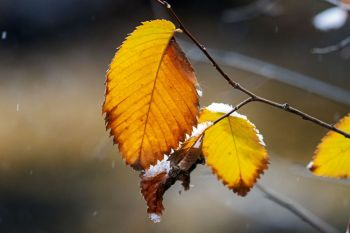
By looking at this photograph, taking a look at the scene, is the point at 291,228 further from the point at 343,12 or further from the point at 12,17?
the point at 12,17

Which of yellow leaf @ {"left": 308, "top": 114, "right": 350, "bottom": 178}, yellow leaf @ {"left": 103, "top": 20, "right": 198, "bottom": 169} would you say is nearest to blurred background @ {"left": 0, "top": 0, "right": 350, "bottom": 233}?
yellow leaf @ {"left": 308, "top": 114, "right": 350, "bottom": 178}

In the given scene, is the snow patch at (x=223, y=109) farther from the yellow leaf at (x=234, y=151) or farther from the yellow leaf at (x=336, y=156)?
the yellow leaf at (x=336, y=156)

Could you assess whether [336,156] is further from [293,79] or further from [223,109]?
[293,79]

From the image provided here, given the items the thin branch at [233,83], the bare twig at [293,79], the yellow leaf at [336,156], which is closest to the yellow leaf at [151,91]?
the thin branch at [233,83]

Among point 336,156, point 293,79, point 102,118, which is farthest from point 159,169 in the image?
point 102,118

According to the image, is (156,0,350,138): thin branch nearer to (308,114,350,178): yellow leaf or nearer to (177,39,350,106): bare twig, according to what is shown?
(308,114,350,178): yellow leaf

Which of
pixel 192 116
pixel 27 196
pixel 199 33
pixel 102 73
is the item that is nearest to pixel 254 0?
pixel 199 33
